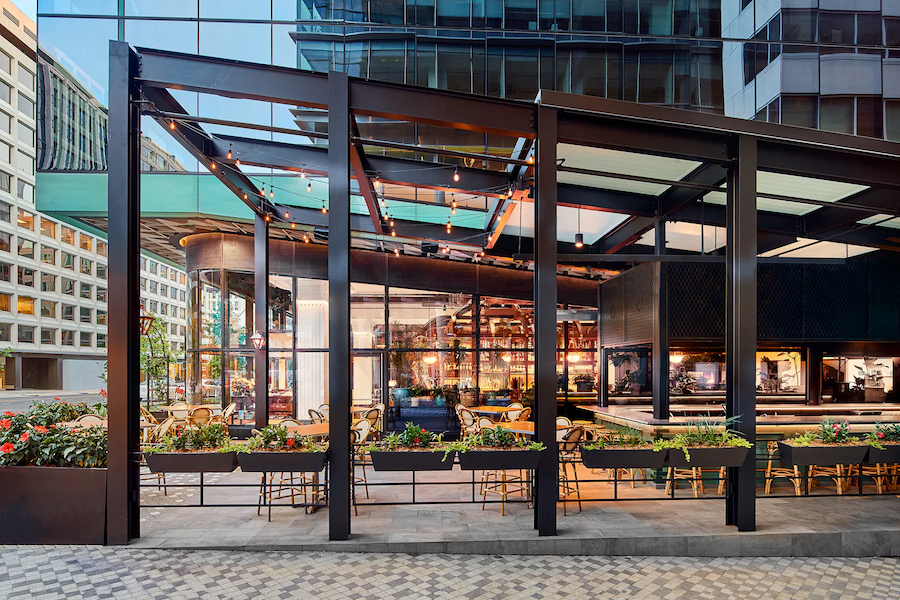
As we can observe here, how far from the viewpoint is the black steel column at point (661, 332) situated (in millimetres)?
7988

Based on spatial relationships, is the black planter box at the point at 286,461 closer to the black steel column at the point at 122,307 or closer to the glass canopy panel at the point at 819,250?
the black steel column at the point at 122,307

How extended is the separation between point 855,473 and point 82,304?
164 feet

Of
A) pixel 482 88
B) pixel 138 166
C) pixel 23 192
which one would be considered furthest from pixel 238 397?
pixel 23 192

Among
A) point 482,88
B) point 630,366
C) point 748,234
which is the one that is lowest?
point 630,366

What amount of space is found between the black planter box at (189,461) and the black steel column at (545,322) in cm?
320

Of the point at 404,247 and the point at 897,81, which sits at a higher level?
the point at 897,81

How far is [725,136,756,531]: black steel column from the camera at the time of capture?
18.5 feet

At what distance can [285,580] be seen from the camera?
4.50 metres

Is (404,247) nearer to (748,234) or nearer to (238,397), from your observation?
(238,397)

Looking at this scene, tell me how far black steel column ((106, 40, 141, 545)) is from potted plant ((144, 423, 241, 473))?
0.24 metres

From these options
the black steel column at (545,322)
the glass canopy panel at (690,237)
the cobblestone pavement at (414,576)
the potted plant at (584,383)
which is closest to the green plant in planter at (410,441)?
the cobblestone pavement at (414,576)

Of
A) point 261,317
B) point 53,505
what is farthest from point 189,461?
point 261,317

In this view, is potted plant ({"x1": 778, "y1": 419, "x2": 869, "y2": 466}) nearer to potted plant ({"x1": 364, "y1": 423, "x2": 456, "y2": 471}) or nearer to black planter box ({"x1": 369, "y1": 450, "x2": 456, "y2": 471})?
potted plant ({"x1": 364, "y1": 423, "x2": 456, "y2": 471})

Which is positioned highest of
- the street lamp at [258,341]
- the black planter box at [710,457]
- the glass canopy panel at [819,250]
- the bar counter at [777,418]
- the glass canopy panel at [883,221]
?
the glass canopy panel at [883,221]
